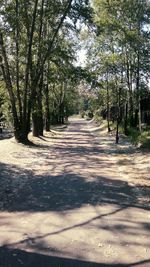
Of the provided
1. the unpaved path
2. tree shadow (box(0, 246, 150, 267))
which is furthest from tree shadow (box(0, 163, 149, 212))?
tree shadow (box(0, 246, 150, 267))

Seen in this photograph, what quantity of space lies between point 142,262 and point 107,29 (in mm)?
25875

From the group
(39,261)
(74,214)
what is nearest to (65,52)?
(74,214)

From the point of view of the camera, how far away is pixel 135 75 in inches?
1341

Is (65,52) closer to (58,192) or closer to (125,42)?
(125,42)

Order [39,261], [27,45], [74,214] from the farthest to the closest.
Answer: [27,45] → [74,214] → [39,261]

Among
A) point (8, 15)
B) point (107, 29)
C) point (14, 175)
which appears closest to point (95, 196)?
point (14, 175)

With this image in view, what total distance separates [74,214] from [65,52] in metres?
18.7

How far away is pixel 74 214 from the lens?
9602 millimetres

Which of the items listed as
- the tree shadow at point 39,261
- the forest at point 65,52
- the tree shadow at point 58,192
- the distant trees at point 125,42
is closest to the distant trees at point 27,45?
the forest at point 65,52

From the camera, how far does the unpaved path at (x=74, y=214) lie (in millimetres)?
7062

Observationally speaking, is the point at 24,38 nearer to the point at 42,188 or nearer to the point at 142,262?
the point at 42,188

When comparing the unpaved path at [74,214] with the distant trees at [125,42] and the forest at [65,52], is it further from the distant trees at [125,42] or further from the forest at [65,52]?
the distant trees at [125,42]

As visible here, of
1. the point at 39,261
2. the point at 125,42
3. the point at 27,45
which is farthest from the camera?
the point at 125,42

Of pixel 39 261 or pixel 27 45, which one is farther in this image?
pixel 27 45
